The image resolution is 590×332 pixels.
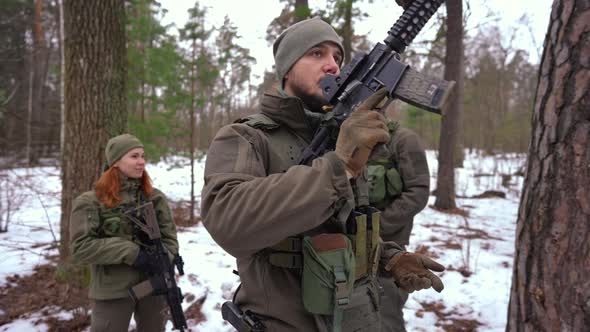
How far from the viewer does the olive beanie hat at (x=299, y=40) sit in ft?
5.72

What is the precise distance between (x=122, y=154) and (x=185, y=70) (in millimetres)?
6818

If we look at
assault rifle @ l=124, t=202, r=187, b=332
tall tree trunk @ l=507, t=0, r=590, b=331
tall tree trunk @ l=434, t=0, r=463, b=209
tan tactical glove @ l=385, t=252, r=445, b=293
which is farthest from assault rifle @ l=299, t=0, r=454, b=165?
tall tree trunk @ l=434, t=0, r=463, b=209

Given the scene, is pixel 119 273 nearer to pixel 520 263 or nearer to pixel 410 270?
pixel 410 270

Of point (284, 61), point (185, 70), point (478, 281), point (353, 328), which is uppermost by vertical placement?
point (185, 70)

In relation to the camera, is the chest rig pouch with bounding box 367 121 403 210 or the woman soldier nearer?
the woman soldier

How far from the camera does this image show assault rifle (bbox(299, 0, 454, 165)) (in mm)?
1507

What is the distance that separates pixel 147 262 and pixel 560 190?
107 inches

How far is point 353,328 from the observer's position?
1.53m

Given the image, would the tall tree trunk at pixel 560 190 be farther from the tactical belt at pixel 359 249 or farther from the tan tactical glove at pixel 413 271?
the tactical belt at pixel 359 249

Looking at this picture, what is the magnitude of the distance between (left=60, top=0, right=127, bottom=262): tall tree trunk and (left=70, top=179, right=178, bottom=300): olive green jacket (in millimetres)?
1345

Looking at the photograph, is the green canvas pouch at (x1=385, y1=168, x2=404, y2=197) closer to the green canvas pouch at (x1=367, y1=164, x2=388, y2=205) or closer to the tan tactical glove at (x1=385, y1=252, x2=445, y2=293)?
the green canvas pouch at (x1=367, y1=164, x2=388, y2=205)

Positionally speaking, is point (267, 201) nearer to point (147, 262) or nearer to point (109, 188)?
point (147, 262)

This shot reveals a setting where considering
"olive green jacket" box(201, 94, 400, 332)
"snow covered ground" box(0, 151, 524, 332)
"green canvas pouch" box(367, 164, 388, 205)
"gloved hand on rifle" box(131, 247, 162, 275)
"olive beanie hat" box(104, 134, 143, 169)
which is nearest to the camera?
"olive green jacket" box(201, 94, 400, 332)

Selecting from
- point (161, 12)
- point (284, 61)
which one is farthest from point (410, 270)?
point (161, 12)
